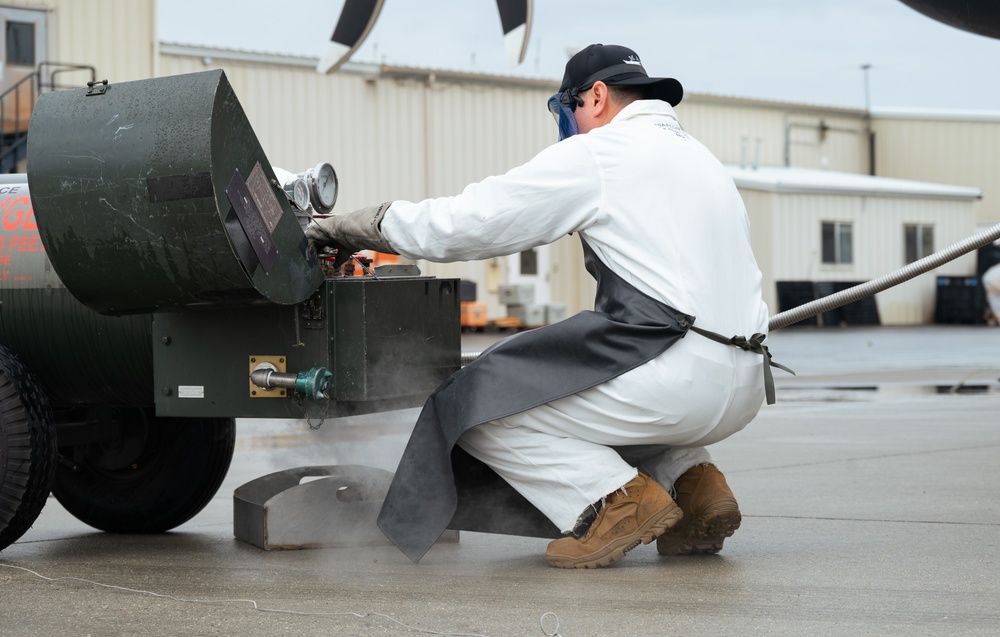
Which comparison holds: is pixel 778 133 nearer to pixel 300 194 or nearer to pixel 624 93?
pixel 624 93

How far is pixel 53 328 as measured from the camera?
3.96m

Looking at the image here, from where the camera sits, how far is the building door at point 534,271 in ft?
83.7

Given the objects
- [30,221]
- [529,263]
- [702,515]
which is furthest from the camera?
[529,263]

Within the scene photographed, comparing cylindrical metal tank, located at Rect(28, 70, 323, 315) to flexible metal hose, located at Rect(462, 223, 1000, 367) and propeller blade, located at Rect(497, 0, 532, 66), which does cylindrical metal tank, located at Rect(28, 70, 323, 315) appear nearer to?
flexible metal hose, located at Rect(462, 223, 1000, 367)

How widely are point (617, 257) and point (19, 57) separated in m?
16.7

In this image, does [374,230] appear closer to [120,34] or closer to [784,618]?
[784,618]

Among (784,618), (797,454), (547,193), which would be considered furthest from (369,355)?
(797,454)

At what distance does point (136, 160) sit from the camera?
3.30m

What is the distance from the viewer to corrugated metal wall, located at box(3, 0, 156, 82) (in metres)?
18.5

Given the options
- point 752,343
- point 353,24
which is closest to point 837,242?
point 353,24

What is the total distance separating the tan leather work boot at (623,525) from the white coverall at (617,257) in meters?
0.04

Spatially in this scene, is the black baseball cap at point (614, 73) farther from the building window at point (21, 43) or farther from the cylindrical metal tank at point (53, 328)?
the building window at point (21, 43)

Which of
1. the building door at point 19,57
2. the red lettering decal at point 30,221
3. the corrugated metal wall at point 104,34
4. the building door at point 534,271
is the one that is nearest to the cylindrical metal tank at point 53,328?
the red lettering decal at point 30,221

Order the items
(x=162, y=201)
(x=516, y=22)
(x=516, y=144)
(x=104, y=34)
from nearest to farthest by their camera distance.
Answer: (x=162, y=201), (x=516, y=22), (x=104, y=34), (x=516, y=144)
